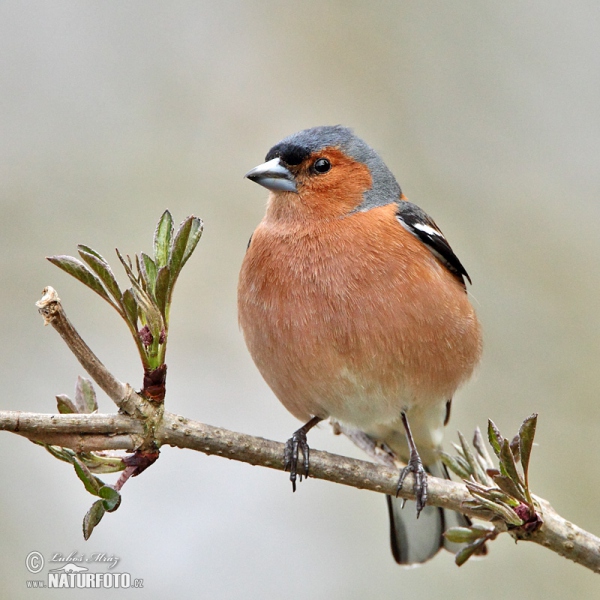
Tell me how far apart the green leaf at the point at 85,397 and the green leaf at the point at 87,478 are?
0.40m

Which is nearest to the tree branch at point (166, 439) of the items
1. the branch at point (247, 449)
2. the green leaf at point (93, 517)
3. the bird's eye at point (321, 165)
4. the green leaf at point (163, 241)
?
the branch at point (247, 449)

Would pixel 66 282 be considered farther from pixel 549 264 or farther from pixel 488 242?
pixel 549 264

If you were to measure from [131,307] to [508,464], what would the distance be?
136 centimetres

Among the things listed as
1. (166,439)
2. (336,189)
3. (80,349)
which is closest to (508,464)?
(166,439)

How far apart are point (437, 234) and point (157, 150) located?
11.7 ft

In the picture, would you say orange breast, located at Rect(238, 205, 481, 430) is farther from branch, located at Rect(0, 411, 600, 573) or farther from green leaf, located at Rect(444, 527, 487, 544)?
green leaf, located at Rect(444, 527, 487, 544)

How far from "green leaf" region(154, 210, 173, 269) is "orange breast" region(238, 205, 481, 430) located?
60.0 inches

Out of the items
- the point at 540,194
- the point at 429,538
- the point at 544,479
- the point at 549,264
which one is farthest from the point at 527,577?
the point at 540,194

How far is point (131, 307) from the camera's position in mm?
2402

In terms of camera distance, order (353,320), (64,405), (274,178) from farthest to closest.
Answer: (274,178) < (353,320) < (64,405)

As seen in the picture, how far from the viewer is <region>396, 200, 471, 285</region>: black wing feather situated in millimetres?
4523

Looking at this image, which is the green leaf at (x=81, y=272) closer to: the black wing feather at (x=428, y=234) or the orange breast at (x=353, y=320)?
the orange breast at (x=353, y=320)

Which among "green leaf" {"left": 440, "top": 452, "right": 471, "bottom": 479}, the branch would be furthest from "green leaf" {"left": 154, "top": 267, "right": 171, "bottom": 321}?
"green leaf" {"left": 440, "top": 452, "right": 471, "bottom": 479}

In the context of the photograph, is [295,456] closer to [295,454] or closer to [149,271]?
[295,454]
